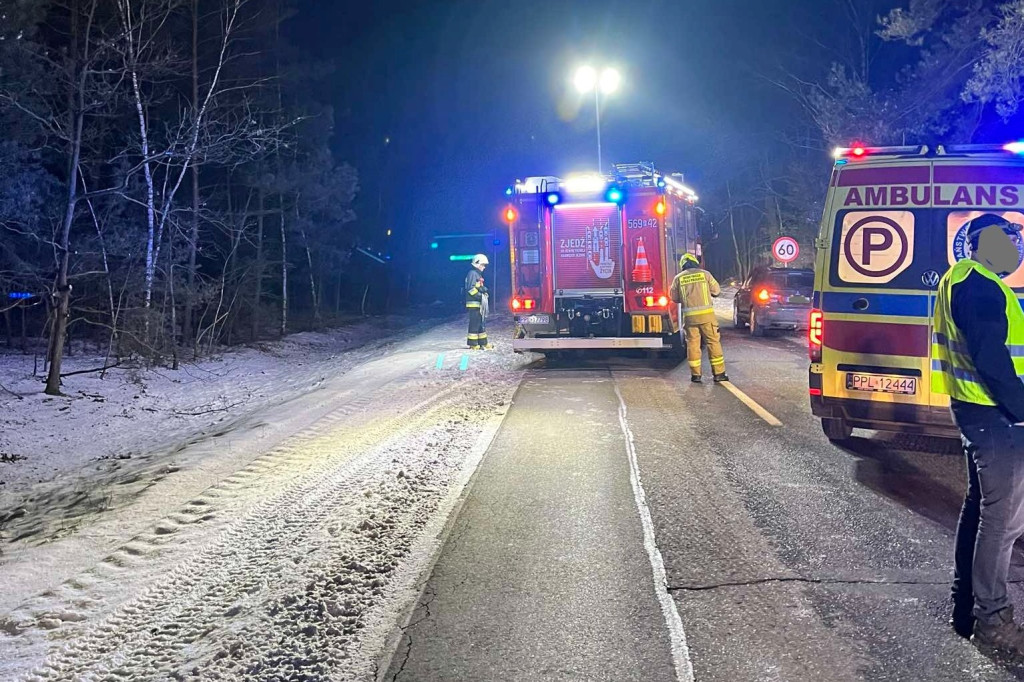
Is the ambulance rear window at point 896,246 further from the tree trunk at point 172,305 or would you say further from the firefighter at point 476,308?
the tree trunk at point 172,305

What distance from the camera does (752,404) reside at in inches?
396

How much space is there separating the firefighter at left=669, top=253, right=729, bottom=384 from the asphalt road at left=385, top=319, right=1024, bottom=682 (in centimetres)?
328

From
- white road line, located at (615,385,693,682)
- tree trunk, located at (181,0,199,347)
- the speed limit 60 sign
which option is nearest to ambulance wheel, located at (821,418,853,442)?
white road line, located at (615,385,693,682)

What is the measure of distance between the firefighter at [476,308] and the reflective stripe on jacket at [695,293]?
19.6ft

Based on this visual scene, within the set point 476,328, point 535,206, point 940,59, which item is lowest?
point 476,328

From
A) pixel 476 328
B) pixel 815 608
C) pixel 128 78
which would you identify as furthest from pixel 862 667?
pixel 128 78

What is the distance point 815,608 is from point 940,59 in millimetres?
16302

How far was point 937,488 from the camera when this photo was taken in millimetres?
6262

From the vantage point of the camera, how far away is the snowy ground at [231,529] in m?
3.91

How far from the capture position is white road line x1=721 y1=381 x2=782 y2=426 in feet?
29.6

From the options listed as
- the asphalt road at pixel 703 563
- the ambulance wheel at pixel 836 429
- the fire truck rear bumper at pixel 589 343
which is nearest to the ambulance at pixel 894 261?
the ambulance wheel at pixel 836 429

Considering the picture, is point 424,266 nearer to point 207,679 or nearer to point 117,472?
point 117,472

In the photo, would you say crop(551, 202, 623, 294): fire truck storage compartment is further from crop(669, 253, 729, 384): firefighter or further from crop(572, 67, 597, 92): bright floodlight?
crop(572, 67, 597, 92): bright floodlight

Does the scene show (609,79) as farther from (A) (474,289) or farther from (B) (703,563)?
(B) (703,563)
